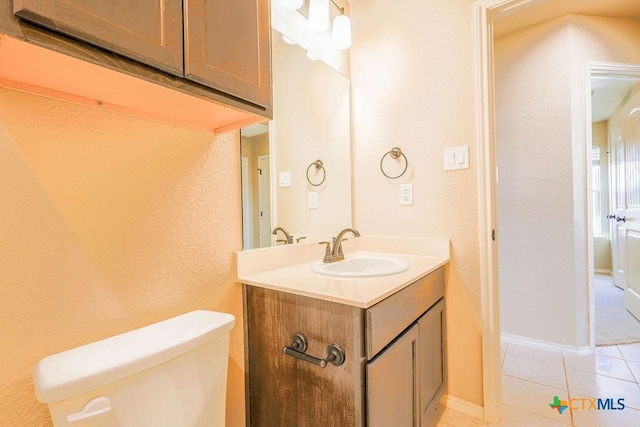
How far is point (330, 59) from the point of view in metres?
1.71

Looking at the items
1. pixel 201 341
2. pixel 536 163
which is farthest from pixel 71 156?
pixel 536 163

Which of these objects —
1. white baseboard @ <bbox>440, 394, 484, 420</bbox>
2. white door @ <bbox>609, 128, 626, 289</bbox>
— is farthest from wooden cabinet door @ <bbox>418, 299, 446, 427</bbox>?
white door @ <bbox>609, 128, 626, 289</bbox>

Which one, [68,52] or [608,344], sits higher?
[68,52]

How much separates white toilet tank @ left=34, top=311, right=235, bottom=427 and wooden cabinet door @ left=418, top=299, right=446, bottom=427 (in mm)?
791

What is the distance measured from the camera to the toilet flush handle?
558 mm

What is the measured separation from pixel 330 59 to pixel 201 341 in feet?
5.25

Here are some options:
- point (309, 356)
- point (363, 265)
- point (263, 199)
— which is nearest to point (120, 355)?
point (309, 356)

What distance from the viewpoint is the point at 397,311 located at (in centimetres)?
100

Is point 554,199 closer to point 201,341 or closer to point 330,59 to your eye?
point 330,59

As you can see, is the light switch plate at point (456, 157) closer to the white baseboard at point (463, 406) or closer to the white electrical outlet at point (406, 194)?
the white electrical outlet at point (406, 194)

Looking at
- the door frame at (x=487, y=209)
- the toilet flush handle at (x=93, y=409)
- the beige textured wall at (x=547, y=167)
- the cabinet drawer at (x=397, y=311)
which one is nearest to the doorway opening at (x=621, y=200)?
the beige textured wall at (x=547, y=167)

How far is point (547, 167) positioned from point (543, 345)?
1.29 meters

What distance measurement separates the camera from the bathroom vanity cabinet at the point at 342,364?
33.8 inches

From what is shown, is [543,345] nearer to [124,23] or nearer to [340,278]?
[340,278]
